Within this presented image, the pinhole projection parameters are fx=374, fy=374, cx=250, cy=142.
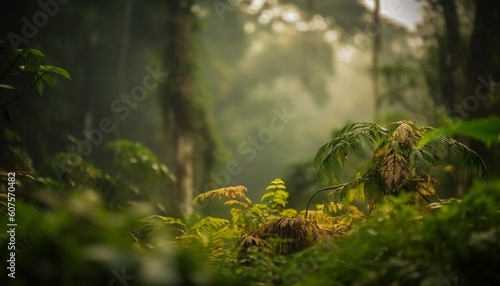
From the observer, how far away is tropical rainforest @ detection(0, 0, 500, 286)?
1.28 m

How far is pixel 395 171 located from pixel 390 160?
0.10m

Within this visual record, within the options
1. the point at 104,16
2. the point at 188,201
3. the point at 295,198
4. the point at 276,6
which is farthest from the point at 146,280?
the point at 276,6

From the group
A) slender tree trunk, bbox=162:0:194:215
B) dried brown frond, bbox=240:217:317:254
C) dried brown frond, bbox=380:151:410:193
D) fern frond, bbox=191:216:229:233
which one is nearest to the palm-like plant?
dried brown frond, bbox=380:151:410:193

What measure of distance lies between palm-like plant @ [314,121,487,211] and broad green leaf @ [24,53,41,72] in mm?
2025

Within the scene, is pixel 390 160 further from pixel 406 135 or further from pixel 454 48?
pixel 454 48

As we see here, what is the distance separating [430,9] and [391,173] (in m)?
10.1

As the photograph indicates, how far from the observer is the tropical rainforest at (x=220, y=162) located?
1279mm

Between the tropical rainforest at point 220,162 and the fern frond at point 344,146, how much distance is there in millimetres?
11

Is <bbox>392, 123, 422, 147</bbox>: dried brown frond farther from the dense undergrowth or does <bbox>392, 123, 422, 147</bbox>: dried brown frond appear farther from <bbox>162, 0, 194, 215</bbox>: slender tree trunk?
<bbox>162, 0, 194, 215</bbox>: slender tree trunk

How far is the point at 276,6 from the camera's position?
105 ft

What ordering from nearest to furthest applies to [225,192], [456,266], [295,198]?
[456,266] < [225,192] < [295,198]

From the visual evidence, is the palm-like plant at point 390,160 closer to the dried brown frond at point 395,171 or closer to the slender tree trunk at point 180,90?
the dried brown frond at point 395,171

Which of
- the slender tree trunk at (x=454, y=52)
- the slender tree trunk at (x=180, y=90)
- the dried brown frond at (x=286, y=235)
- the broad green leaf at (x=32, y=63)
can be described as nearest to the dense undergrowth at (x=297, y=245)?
the dried brown frond at (x=286, y=235)

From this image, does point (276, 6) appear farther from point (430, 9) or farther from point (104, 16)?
point (430, 9)
